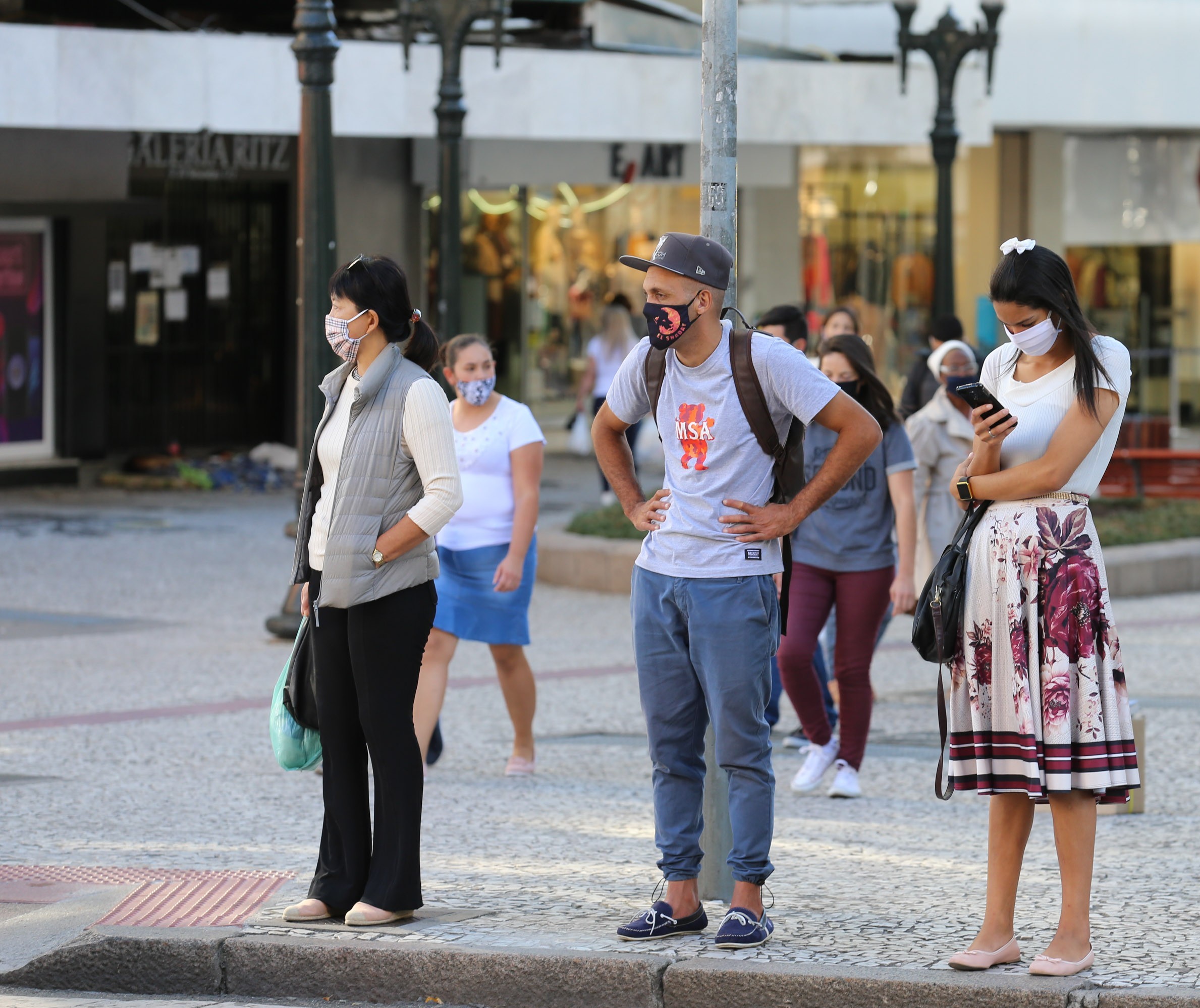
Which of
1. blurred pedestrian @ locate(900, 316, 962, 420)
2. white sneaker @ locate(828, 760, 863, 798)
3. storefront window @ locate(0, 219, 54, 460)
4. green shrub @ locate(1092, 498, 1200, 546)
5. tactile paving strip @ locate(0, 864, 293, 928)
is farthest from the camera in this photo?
storefront window @ locate(0, 219, 54, 460)

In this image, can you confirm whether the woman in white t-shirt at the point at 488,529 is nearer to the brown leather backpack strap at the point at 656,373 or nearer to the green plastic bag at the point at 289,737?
the green plastic bag at the point at 289,737

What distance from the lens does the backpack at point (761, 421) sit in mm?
5055

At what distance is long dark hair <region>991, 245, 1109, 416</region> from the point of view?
4.77m

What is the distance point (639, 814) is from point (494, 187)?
54.8 feet

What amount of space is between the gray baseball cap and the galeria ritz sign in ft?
51.5

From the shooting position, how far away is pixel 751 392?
5051mm

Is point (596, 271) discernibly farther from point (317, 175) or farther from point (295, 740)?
point (295, 740)

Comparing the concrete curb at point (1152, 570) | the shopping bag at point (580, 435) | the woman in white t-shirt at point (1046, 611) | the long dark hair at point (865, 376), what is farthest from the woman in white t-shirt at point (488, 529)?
the shopping bag at point (580, 435)

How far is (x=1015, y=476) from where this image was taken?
4.79m

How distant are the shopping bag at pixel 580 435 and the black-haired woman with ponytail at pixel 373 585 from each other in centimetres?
1434

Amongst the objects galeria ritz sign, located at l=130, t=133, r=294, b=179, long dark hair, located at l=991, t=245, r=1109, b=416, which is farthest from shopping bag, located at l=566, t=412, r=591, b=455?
long dark hair, located at l=991, t=245, r=1109, b=416

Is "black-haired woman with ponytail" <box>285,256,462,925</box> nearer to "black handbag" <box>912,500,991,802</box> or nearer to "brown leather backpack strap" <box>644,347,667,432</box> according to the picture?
"brown leather backpack strap" <box>644,347,667,432</box>

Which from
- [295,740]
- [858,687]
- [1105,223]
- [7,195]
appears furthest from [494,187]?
[295,740]

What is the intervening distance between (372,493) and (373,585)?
0.85 feet
